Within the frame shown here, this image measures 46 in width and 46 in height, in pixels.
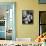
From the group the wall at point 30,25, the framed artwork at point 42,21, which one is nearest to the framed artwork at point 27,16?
the wall at point 30,25

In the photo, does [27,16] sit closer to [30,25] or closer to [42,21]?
[30,25]

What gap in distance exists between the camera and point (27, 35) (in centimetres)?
543

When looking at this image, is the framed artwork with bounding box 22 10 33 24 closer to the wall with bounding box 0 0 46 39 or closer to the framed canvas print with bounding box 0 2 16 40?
the wall with bounding box 0 0 46 39

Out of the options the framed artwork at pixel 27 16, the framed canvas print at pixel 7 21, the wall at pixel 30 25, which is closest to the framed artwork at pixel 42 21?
the wall at pixel 30 25

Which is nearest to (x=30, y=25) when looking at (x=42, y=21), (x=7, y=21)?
(x=42, y=21)

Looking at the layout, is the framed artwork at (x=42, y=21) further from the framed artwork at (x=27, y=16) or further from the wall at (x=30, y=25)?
the framed artwork at (x=27, y=16)

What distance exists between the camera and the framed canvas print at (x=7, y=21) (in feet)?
17.8

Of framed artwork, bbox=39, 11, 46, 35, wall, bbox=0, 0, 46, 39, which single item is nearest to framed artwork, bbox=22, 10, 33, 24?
wall, bbox=0, 0, 46, 39

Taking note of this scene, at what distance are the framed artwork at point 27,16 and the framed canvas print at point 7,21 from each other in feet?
1.25

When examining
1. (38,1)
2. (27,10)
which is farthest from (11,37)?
(38,1)

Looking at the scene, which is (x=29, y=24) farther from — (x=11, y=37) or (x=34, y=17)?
(x=11, y=37)

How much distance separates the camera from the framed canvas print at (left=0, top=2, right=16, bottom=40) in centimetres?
543

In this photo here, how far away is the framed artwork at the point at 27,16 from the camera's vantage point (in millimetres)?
5378

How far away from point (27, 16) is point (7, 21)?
793 millimetres
